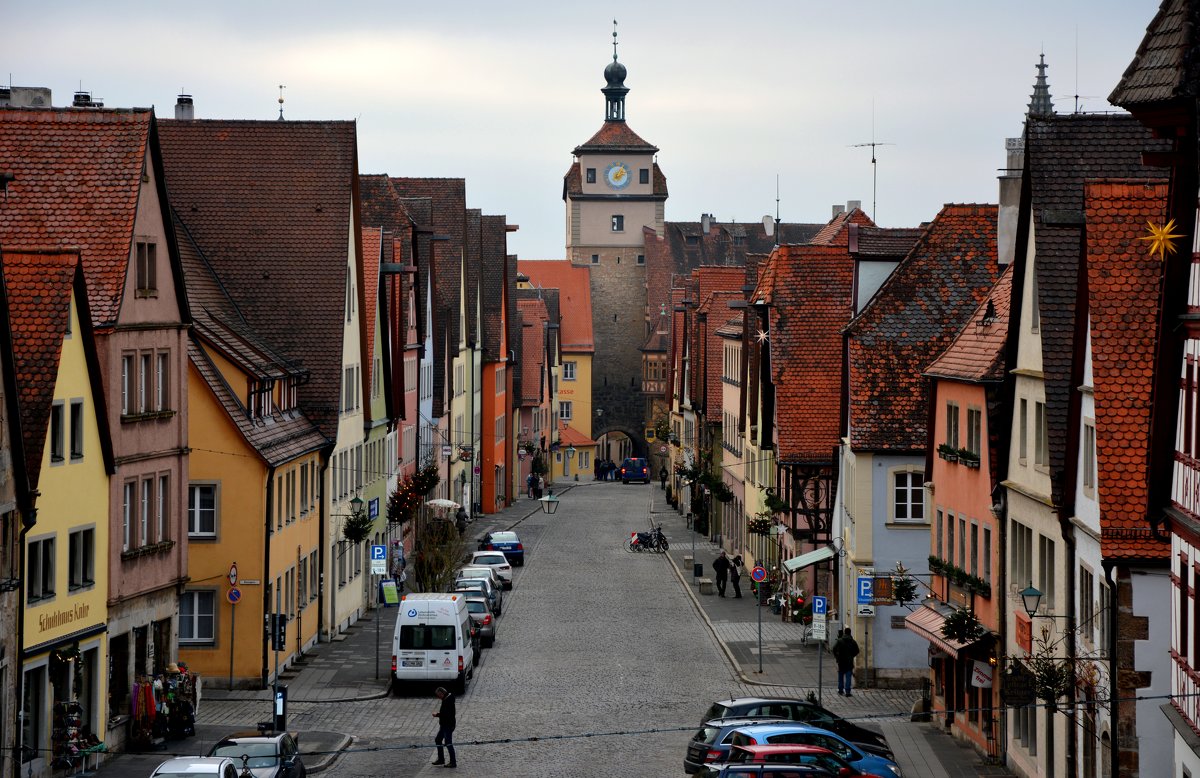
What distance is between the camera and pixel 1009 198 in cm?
3619

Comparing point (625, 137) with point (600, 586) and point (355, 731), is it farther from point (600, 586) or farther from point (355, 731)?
point (355, 731)

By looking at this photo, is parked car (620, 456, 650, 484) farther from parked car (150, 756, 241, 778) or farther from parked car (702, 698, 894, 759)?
parked car (150, 756, 241, 778)

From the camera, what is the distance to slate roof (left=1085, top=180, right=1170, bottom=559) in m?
21.8

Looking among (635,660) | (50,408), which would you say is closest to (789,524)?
(635,660)

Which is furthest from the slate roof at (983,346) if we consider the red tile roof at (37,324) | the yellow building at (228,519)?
the red tile roof at (37,324)

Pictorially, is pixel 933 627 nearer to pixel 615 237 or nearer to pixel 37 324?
pixel 37 324

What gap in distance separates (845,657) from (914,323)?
7.56 meters

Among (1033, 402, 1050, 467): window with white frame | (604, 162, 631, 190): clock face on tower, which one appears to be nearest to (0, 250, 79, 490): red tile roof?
(1033, 402, 1050, 467): window with white frame

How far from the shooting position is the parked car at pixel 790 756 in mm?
24656

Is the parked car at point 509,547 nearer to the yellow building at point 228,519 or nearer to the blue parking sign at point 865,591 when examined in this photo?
the yellow building at point 228,519

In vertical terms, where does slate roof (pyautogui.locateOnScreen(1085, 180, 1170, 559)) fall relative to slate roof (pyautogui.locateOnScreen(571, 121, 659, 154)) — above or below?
below

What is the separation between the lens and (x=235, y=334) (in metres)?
40.0

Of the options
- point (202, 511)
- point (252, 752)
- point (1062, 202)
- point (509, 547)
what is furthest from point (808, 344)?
point (252, 752)

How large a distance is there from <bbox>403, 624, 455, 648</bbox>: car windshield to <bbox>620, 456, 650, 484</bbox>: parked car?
84803 mm
